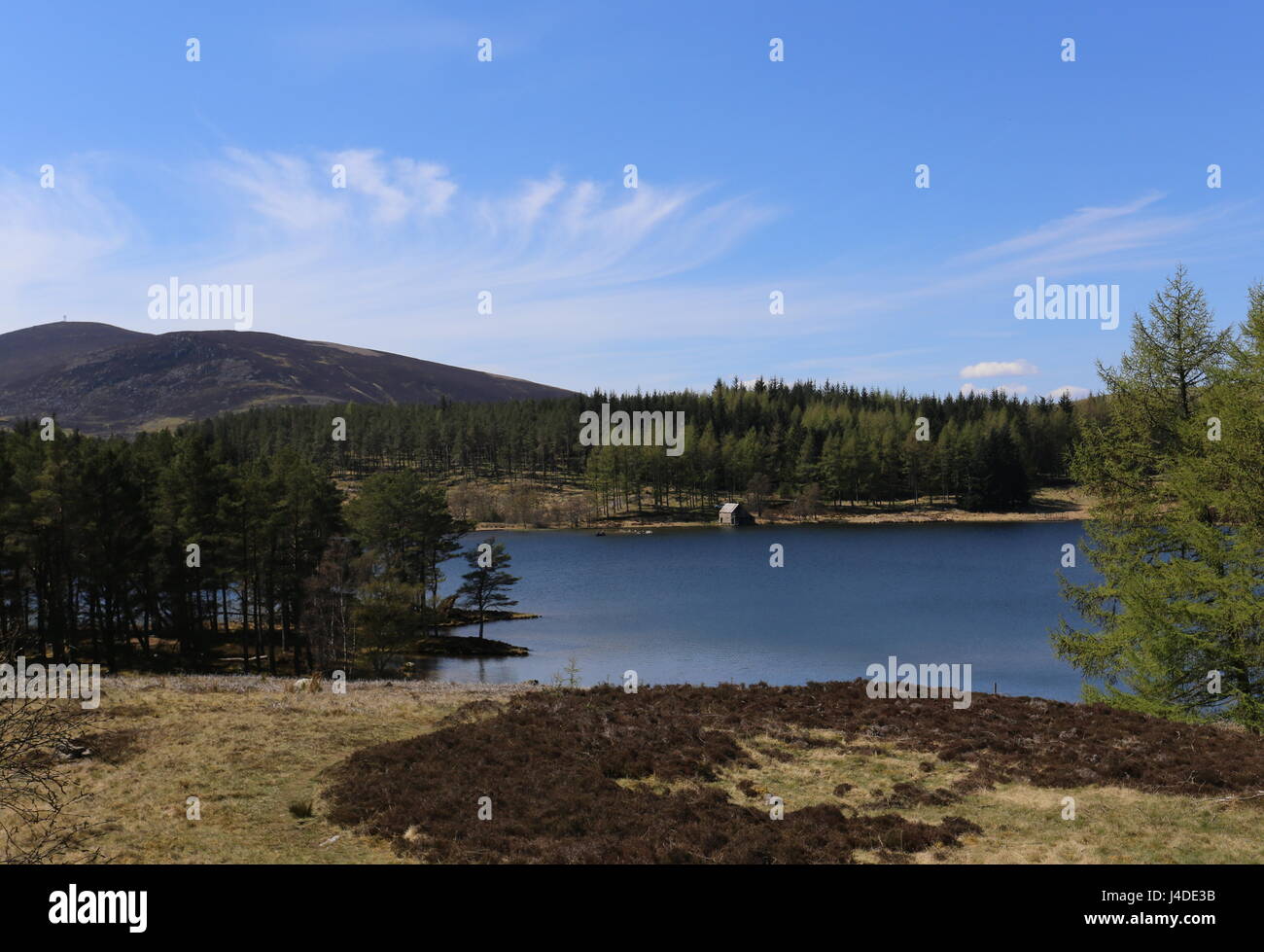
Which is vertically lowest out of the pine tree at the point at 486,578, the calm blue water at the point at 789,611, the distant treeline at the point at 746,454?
the calm blue water at the point at 789,611

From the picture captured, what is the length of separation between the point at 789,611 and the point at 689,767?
1907 inches

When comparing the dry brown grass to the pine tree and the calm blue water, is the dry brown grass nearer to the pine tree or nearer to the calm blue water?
the calm blue water

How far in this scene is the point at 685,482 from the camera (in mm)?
162000

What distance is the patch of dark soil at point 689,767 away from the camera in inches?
601

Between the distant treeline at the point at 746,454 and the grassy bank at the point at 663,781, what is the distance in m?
119

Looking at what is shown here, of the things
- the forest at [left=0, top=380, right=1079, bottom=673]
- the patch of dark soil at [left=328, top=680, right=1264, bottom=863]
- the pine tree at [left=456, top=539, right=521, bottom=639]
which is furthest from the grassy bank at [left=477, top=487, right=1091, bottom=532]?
the patch of dark soil at [left=328, top=680, right=1264, bottom=863]

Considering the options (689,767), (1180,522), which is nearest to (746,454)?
(1180,522)

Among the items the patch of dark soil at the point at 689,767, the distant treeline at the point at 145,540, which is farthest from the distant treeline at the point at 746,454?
the patch of dark soil at the point at 689,767

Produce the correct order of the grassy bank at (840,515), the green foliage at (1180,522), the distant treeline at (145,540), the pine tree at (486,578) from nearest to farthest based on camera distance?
1. the green foliage at (1180,522)
2. the distant treeline at (145,540)
3. the pine tree at (486,578)
4. the grassy bank at (840,515)

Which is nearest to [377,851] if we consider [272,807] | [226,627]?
[272,807]

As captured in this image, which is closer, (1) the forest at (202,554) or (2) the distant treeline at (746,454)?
(1) the forest at (202,554)

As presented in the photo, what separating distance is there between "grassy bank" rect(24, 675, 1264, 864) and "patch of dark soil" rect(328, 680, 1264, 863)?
0.25 ft

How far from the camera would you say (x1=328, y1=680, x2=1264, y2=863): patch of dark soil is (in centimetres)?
1527

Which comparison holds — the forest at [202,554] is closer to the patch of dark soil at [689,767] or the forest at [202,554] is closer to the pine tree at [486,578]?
the pine tree at [486,578]
